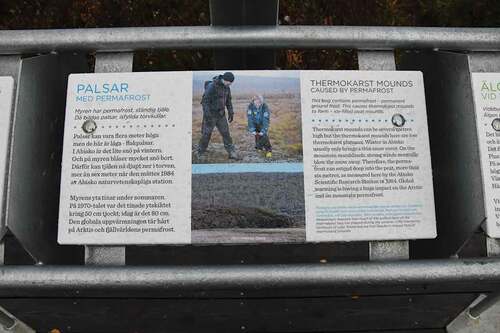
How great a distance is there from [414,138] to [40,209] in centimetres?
111

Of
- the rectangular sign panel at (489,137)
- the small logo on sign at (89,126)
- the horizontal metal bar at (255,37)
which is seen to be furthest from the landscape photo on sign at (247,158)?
the rectangular sign panel at (489,137)

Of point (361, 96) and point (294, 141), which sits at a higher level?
point (361, 96)

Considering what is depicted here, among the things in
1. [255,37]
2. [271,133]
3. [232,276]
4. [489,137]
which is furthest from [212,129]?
[489,137]

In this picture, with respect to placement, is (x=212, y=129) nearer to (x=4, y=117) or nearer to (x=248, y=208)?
(x=248, y=208)

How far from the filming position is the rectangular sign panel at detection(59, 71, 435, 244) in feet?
4.96

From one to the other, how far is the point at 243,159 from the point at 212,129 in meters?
0.12

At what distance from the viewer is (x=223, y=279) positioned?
1479mm

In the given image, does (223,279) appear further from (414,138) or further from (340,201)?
(414,138)

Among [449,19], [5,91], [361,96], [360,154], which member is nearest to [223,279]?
[360,154]

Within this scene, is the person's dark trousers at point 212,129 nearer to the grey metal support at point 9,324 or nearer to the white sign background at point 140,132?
the white sign background at point 140,132

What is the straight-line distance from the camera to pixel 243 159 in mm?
1552

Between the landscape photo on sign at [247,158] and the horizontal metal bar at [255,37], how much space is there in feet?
A: 0.36

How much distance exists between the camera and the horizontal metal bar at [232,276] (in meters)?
1.48

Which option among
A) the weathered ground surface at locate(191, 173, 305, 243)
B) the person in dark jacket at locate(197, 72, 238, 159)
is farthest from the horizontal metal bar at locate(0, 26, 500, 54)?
the weathered ground surface at locate(191, 173, 305, 243)
